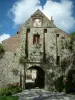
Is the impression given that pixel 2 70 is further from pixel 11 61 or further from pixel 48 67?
pixel 48 67

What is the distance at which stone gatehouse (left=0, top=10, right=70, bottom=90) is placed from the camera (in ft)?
80.4

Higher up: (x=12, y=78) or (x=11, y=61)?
(x=11, y=61)

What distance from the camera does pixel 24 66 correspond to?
24.8 m

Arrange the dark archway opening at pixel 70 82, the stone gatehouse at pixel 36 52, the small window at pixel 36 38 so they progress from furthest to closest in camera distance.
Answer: the small window at pixel 36 38
the stone gatehouse at pixel 36 52
the dark archway opening at pixel 70 82

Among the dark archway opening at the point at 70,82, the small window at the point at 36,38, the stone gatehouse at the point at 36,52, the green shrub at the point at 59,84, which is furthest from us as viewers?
the small window at the point at 36,38

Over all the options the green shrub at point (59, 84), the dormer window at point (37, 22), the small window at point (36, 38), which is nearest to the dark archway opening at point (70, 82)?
the green shrub at point (59, 84)

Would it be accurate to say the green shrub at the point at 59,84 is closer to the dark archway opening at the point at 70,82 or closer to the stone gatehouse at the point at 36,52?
the stone gatehouse at the point at 36,52

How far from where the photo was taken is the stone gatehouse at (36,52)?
24516 millimetres

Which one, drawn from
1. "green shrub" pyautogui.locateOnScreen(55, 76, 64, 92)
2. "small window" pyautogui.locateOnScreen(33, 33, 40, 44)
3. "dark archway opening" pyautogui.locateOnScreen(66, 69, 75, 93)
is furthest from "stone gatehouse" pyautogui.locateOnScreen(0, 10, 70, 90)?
"dark archway opening" pyautogui.locateOnScreen(66, 69, 75, 93)

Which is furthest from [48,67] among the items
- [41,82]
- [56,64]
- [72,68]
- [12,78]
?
[41,82]

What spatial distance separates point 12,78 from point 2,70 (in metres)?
1.50

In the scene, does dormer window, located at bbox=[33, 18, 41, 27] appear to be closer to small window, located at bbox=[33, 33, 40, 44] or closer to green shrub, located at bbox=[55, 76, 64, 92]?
small window, located at bbox=[33, 33, 40, 44]

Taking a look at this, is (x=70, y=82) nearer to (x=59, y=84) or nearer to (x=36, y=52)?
(x=59, y=84)

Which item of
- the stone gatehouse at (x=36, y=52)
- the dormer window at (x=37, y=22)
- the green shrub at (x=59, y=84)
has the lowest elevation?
the green shrub at (x=59, y=84)
